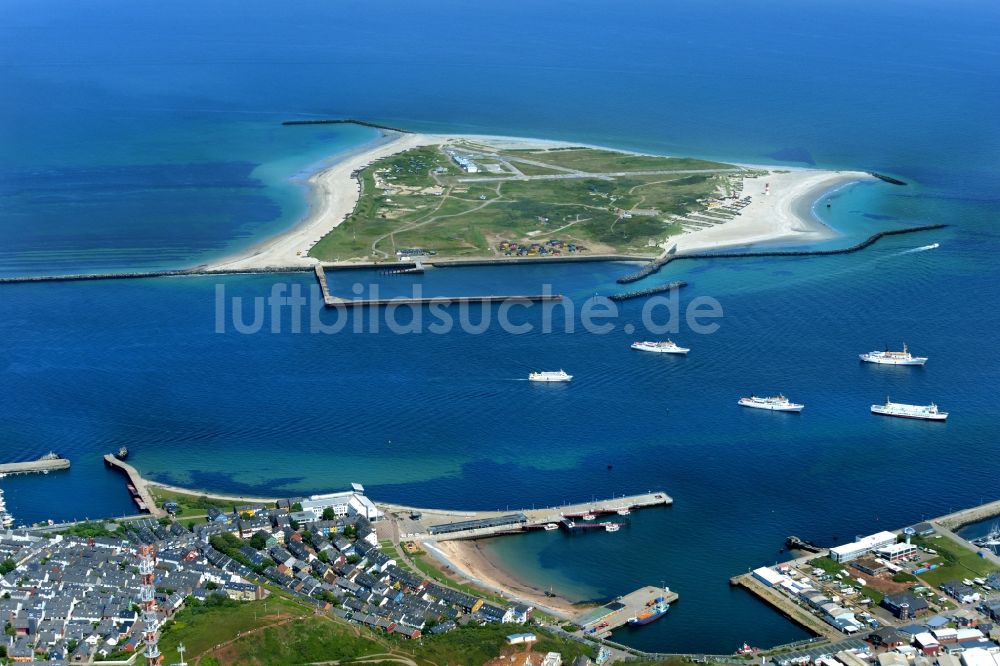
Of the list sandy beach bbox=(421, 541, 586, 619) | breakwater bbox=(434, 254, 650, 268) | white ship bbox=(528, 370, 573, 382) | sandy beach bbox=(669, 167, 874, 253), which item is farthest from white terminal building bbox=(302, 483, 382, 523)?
sandy beach bbox=(669, 167, 874, 253)

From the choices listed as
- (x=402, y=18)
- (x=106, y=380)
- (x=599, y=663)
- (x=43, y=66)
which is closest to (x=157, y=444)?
(x=106, y=380)

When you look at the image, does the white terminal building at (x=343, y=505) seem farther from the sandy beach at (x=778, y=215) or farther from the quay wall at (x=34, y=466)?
the sandy beach at (x=778, y=215)

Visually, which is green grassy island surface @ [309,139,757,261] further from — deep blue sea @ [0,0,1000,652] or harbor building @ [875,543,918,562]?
harbor building @ [875,543,918,562]

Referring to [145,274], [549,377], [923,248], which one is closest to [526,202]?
[923,248]

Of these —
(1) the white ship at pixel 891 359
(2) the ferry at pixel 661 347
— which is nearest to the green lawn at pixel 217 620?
(2) the ferry at pixel 661 347

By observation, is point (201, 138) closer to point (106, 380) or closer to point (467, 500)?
point (106, 380)

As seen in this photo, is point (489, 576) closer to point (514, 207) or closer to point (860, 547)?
point (860, 547)
